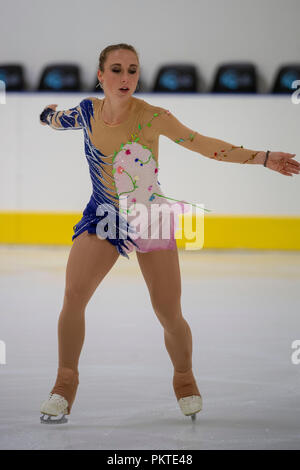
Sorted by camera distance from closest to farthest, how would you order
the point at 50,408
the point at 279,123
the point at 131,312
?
1. the point at 50,408
2. the point at 131,312
3. the point at 279,123

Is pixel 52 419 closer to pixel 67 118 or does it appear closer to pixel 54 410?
pixel 54 410

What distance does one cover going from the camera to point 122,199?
2.79m

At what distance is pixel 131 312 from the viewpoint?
5.01 metres

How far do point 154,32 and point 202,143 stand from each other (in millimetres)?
6915

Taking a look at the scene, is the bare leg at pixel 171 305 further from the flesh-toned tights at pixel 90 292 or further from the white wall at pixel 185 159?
the white wall at pixel 185 159

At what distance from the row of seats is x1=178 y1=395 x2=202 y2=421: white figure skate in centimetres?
621

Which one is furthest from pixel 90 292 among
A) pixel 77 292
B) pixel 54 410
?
pixel 54 410

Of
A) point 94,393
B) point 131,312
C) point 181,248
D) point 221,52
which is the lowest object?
point 181,248

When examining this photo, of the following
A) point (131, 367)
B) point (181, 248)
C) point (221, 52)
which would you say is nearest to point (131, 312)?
point (131, 367)

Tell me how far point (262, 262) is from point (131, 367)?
13.3ft

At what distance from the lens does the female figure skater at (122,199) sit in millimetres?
2734

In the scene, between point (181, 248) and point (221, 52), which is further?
point (221, 52)

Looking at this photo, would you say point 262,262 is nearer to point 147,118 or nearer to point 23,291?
point 23,291

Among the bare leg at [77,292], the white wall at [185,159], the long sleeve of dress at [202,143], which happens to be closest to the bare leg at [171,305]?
the bare leg at [77,292]
